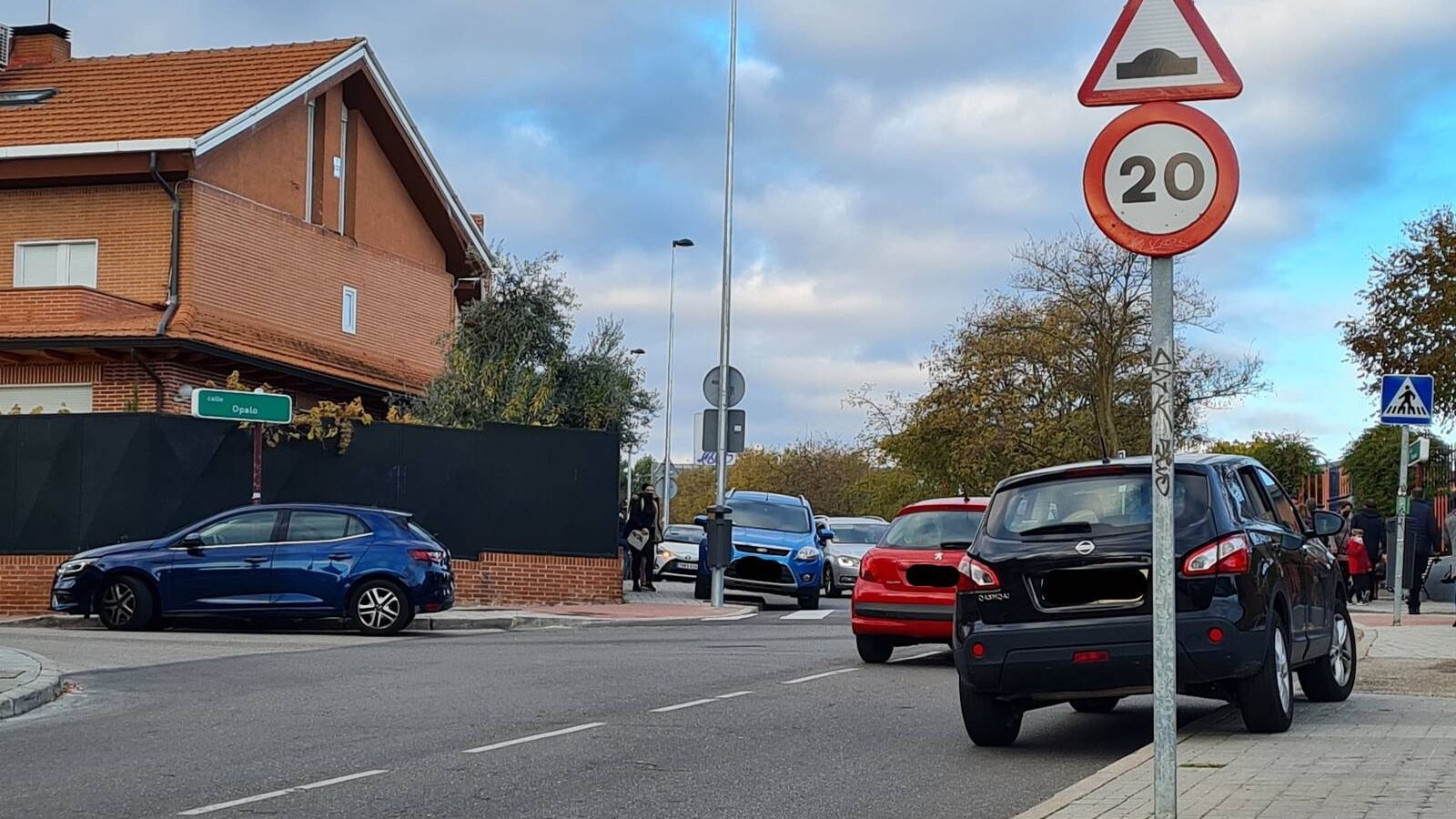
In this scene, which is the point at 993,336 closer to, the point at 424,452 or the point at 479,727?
the point at 424,452

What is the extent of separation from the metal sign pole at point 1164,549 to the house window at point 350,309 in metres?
31.1

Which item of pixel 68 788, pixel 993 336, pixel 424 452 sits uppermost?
pixel 993 336

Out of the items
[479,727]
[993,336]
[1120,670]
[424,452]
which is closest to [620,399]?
[424,452]

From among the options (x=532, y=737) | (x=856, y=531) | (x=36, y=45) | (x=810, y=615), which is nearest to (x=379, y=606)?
(x=810, y=615)

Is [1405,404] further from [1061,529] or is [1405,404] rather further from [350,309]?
[350,309]

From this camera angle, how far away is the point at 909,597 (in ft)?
53.2

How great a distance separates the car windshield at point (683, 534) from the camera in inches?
1485

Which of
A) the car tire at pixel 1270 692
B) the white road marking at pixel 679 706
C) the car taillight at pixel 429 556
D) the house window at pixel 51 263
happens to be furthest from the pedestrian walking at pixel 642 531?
the car tire at pixel 1270 692

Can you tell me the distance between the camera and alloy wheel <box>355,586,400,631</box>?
20.7 metres

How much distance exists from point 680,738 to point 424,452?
15.9 metres

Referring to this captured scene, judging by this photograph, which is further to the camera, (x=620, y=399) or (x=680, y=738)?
(x=620, y=399)

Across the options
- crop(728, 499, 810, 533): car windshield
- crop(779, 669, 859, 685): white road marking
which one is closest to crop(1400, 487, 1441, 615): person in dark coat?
crop(728, 499, 810, 533): car windshield

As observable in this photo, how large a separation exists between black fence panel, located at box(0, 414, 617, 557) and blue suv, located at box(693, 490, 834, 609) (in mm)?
2855

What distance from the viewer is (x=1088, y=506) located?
1039 cm
